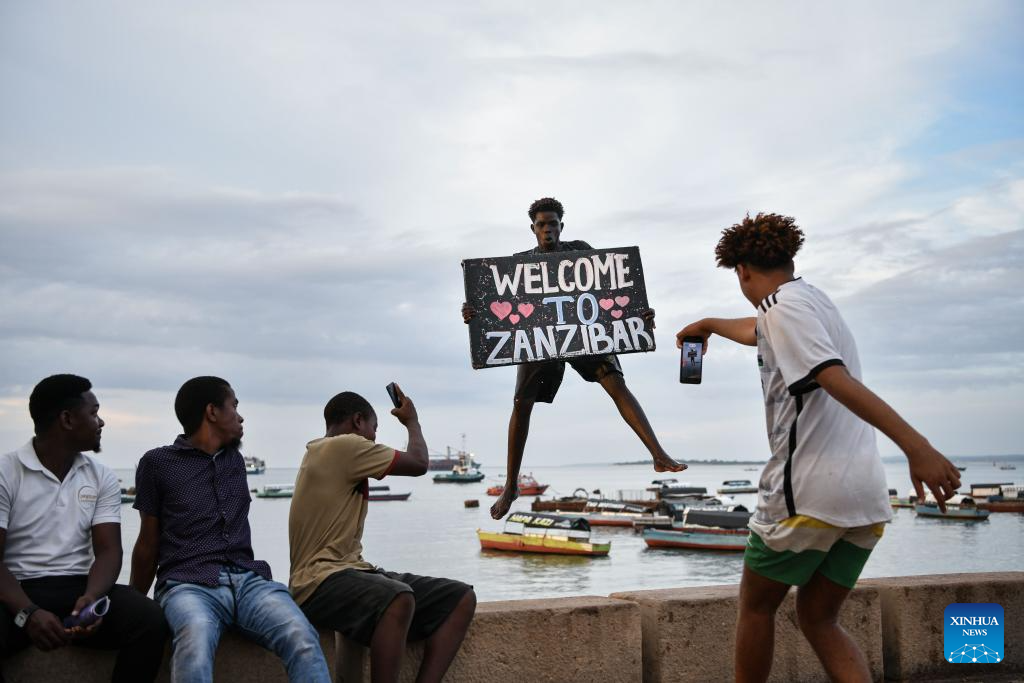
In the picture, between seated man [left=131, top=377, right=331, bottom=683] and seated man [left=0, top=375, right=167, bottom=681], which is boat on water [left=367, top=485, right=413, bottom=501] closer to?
seated man [left=131, top=377, right=331, bottom=683]

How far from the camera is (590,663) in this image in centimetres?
521

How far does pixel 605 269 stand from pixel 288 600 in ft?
10.3

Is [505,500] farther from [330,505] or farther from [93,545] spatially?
[93,545]

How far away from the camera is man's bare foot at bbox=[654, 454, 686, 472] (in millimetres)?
6266

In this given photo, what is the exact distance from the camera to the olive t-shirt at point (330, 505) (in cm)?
454

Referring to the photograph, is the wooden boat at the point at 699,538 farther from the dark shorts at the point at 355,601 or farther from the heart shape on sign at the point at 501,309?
the dark shorts at the point at 355,601

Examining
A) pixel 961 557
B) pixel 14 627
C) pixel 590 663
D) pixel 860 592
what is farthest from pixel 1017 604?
pixel 961 557

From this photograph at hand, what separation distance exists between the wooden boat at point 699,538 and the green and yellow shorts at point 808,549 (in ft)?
223

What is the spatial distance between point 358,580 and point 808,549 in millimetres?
2162

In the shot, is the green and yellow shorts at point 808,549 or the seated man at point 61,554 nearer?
the green and yellow shorts at point 808,549

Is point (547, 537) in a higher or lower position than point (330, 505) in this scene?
lower

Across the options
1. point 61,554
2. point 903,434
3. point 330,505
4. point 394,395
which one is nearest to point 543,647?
point 330,505

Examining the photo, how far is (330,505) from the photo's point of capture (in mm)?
4547
